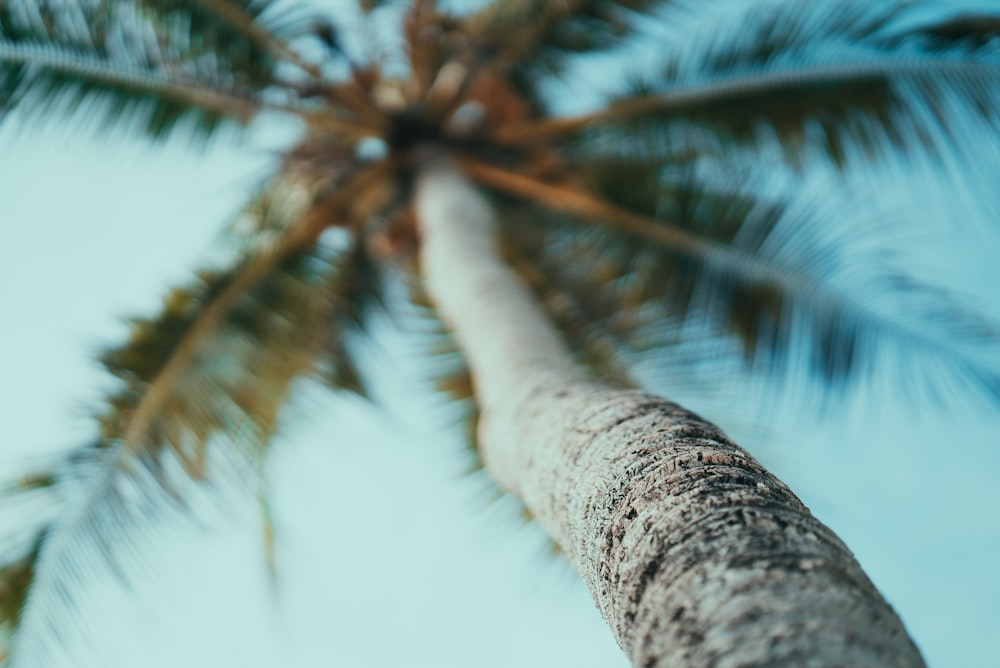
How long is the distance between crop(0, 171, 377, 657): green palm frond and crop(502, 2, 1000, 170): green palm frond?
1993 millimetres

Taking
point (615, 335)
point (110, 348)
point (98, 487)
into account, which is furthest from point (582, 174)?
point (98, 487)

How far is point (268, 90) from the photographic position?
182 inches

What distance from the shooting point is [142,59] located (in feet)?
13.6

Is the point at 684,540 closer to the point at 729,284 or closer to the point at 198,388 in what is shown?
the point at 198,388

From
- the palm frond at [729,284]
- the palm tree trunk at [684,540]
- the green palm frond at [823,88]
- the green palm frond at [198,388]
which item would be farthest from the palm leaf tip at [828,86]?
the palm tree trunk at [684,540]

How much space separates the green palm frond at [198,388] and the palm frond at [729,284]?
1.36 meters

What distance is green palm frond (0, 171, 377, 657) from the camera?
3.53 m

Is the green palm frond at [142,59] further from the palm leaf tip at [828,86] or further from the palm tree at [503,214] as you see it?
the palm leaf tip at [828,86]

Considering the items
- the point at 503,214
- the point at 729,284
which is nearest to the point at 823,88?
the point at 729,284

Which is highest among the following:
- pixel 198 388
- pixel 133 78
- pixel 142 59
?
pixel 142 59

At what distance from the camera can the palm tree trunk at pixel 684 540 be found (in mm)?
981

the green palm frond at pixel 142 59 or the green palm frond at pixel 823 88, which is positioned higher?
the green palm frond at pixel 823 88

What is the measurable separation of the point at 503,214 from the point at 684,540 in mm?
4837

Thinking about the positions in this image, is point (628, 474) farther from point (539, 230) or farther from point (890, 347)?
point (539, 230)
